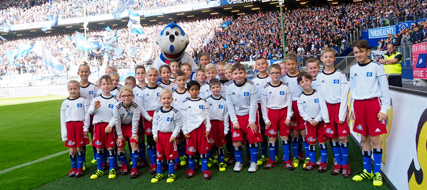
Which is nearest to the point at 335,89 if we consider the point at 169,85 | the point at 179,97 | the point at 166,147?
the point at 179,97

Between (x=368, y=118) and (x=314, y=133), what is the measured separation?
2.82ft

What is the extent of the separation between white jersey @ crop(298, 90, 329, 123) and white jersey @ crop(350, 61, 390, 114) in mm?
607

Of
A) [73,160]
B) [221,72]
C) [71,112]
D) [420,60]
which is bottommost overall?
[73,160]

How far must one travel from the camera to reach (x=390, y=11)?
2127 cm

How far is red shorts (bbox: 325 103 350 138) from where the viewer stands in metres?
4.14

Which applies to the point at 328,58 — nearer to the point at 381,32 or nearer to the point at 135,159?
the point at 135,159

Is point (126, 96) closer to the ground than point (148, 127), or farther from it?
farther from it

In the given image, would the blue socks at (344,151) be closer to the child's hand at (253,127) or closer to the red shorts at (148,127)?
the child's hand at (253,127)

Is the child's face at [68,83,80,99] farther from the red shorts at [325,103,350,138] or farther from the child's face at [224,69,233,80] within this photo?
the red shorts at [325,103,350,138]

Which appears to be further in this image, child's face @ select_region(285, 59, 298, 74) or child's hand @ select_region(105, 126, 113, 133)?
child's face @ select_region(285, 59, 298, 74)

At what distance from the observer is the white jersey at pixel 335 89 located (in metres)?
4.11

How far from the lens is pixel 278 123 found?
475cm

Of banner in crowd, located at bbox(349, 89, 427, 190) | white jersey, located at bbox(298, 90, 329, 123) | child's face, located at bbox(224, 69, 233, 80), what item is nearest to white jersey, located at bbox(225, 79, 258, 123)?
child's face, located at bbox(224, 69, 233, 80)

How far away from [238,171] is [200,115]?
3.41ft
